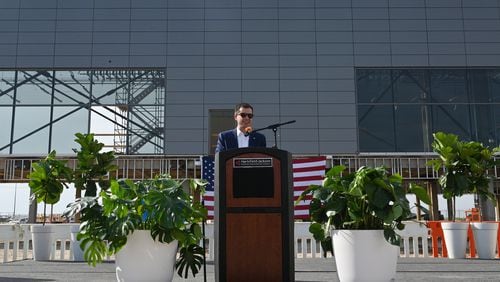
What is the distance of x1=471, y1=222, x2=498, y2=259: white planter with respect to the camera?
9.25m

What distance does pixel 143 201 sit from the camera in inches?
140

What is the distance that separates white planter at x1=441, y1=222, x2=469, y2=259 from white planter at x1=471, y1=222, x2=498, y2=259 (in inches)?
9.4

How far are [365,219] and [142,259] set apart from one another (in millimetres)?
1739

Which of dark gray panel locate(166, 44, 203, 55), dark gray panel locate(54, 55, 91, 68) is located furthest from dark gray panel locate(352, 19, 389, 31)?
dark gray panel locate(54, 55, 91, 68)

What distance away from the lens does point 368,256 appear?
3.60 meters

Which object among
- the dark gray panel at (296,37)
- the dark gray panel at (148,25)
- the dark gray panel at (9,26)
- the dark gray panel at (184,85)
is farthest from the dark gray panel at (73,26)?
the dark gray panel at (296,37)

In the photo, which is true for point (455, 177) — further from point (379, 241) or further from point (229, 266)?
point (229, 266)

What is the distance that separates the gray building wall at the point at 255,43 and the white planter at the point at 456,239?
14652 mm

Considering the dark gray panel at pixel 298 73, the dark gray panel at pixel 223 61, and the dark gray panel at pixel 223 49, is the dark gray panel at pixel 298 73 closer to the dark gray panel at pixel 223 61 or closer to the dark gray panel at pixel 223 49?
the dark gray panel at pixel 223 61

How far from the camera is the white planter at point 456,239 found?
9352mm

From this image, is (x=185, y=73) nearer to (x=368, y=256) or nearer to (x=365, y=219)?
(x=365, y=219)

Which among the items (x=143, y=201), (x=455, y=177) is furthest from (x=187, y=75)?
(x=143, y=201)

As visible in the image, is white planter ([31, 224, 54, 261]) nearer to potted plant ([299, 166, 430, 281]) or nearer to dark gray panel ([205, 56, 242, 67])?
potted plant ([299, 166, 430, 281])

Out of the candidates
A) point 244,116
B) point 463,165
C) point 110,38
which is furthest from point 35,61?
point 244,116
